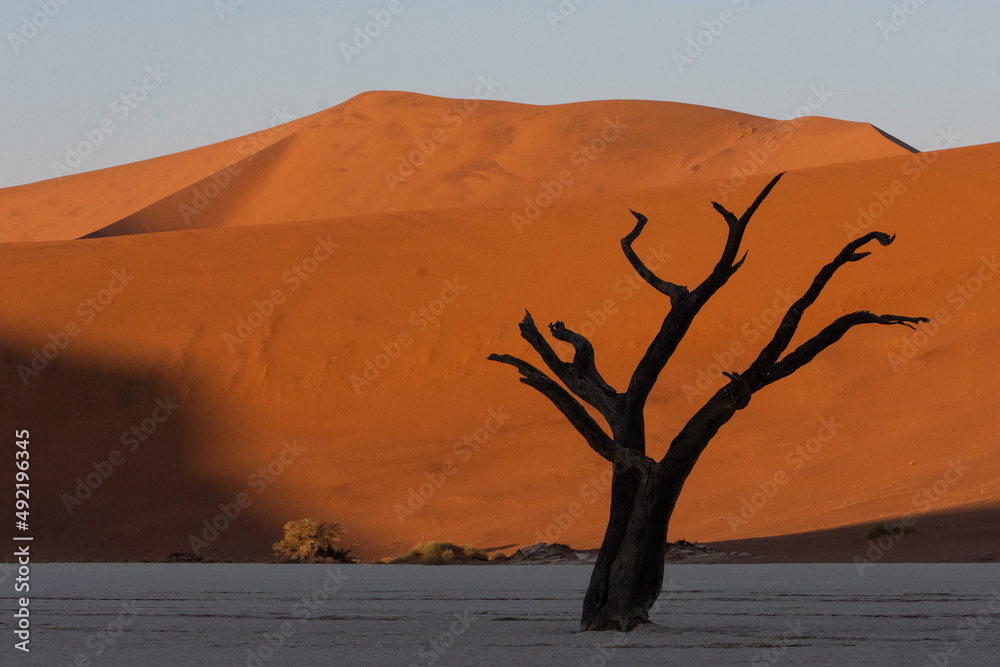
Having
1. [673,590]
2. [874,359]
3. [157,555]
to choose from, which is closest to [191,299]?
[157,555]

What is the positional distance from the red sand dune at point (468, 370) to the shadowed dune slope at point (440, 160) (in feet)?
99.8

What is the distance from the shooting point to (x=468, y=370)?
43875 mm

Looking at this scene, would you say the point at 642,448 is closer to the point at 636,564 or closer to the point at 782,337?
the point at 636,564

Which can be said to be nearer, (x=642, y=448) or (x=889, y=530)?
(x=642, y=448)

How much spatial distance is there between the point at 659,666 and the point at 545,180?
259 ft

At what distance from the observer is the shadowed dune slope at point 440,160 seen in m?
86.2

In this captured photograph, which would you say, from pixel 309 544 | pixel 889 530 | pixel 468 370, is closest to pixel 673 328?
pixel 889 530

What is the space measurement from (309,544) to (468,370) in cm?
1231

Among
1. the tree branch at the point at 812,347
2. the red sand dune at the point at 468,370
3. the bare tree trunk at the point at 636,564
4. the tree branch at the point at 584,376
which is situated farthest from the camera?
the red sand dune at the point at 468,370

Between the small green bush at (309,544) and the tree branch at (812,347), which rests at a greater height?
the tree branch at (812,347)

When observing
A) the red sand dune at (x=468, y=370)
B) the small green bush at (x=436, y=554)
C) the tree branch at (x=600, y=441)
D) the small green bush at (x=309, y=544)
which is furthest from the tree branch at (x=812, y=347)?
the small green bush at (x=309, y=544)

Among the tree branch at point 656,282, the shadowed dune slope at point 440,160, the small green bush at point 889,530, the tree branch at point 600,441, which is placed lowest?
the small green bush at point 889,530

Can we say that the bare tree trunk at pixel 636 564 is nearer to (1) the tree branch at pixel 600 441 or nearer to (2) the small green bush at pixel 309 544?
(1) the tree branch at pixel 600 441

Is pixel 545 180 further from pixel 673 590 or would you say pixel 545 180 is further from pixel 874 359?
pixel 673 590
